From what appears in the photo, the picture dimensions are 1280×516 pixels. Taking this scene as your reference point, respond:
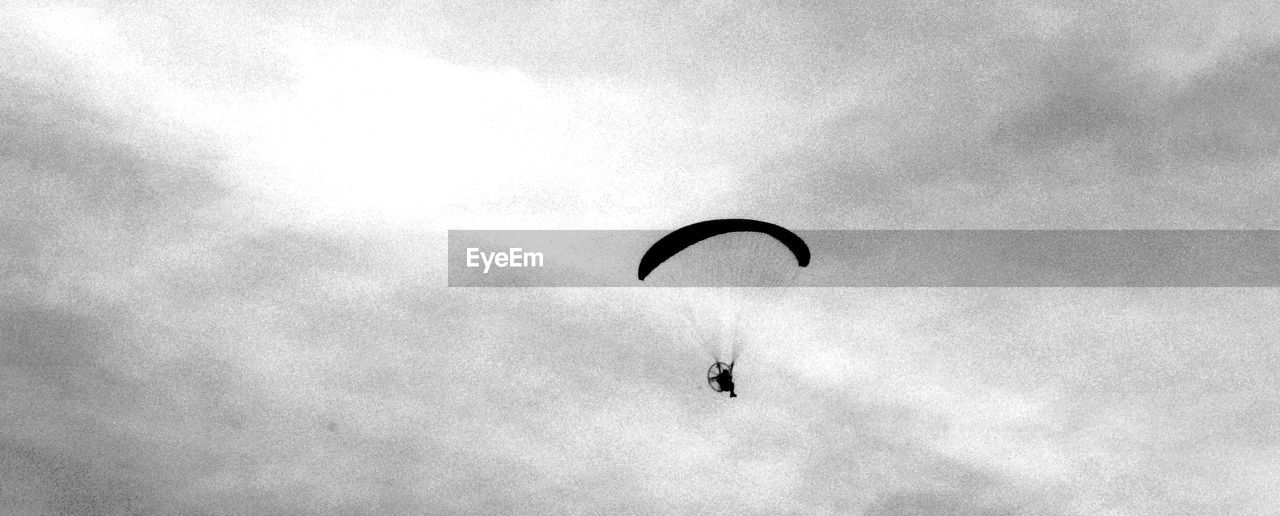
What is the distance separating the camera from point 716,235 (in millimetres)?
47938

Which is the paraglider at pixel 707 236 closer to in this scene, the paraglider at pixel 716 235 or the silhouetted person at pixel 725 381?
the paraglider at pixel 716 235

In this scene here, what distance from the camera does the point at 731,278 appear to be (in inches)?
1860

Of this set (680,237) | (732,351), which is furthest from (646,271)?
(732,351)

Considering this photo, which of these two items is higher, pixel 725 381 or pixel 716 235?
pixel 716 235

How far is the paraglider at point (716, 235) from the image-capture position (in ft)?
154

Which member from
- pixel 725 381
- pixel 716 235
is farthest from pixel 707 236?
pixel 725 381

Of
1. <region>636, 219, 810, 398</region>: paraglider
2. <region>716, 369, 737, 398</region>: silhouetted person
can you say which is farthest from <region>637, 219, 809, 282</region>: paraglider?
<region>716, 369, 737, 398</region>: silhouetted person

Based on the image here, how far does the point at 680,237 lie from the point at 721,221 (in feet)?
7.88

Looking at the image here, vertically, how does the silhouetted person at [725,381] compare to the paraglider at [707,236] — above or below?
below

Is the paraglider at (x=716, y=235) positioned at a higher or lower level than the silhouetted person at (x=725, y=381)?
higher

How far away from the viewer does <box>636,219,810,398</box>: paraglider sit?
4697 cm

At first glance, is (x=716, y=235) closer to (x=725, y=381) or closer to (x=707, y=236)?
(x=707, y=236)

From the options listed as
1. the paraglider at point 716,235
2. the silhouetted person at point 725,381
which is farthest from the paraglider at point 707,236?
the silhouetted person at point 725,381

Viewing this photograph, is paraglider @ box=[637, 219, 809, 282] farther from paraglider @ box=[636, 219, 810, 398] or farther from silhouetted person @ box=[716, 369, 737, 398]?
silhouetted person @ box=[716, 369, 737, 398]
